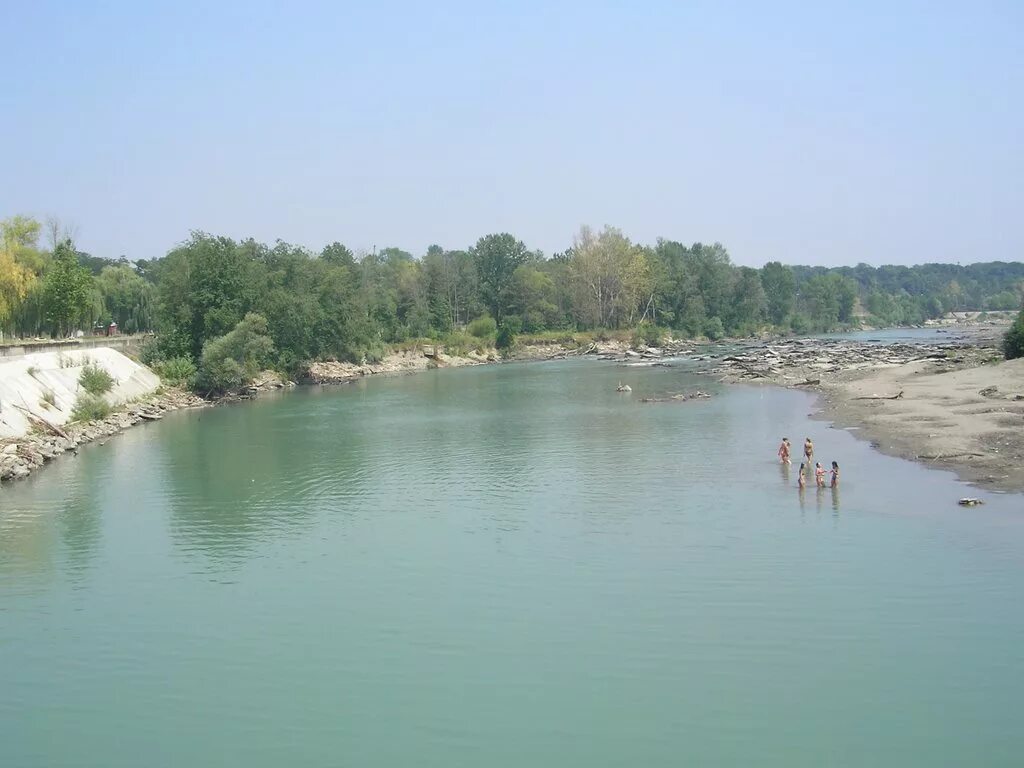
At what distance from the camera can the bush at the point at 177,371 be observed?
71.7 m

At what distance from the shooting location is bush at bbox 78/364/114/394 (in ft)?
184

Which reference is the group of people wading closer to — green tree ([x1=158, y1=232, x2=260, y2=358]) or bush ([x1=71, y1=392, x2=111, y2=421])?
bush ([x1=71, y1=392, x2=111, y2=421])

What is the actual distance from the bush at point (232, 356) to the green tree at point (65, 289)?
38.4ft

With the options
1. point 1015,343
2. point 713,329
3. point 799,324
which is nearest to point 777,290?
point 799,324

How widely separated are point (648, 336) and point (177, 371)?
243 feet

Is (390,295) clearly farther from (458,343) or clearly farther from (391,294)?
(458,343)

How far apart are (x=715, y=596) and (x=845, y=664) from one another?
4.12m

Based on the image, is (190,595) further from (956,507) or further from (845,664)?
(956,507)

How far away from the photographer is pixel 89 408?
5353 cm

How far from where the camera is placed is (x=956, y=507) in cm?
2791

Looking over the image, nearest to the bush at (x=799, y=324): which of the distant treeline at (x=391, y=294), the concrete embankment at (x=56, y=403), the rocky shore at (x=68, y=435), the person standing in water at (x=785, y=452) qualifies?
the distant treeline at (x=391, y=294)

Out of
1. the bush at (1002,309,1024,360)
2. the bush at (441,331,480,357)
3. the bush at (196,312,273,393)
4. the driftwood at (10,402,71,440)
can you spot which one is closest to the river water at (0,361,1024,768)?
the driftwood at (10,402,71,440)

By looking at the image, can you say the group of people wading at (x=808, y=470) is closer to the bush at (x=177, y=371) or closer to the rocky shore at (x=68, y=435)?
the rocky shore at (x=68, y=435)

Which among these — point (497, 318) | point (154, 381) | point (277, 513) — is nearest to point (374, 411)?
point (154, 381)
